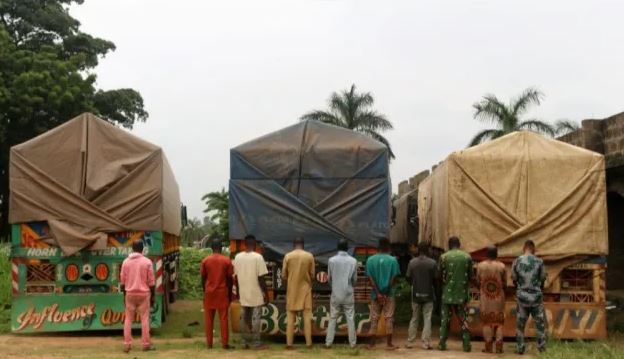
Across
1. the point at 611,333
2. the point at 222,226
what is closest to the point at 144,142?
the point at 611,333

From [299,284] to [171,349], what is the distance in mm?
1986

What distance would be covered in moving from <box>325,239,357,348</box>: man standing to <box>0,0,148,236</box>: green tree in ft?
64.3

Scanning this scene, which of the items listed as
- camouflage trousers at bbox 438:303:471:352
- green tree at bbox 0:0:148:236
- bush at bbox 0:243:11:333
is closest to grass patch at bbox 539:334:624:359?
camouflage trousers at bbox 438:303:471:352

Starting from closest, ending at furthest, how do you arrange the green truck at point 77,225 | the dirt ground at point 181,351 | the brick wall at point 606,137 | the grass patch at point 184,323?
the dirt ground at point 181,351, the green truck at point 77,225, the grass patch at point 184,323, the brick wall at point 606,137

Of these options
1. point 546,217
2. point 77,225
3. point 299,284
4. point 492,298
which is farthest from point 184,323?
point 546,217

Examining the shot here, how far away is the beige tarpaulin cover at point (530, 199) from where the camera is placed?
10812 mm

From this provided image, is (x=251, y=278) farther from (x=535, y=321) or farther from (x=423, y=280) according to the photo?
(x=535, y=321)

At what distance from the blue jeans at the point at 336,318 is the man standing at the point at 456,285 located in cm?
122

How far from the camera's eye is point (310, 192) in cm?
1091

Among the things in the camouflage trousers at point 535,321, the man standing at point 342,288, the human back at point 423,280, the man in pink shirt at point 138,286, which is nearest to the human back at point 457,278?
the human back at point 423,280

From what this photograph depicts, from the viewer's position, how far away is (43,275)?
1158 cm

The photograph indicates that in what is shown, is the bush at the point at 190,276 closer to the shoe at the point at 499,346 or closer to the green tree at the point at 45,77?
the green tree at the point at 45,77

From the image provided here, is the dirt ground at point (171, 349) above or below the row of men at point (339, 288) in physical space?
below

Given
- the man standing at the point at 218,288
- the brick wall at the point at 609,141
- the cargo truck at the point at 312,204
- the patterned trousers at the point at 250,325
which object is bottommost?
the patterned trousers at the point at 250,325
